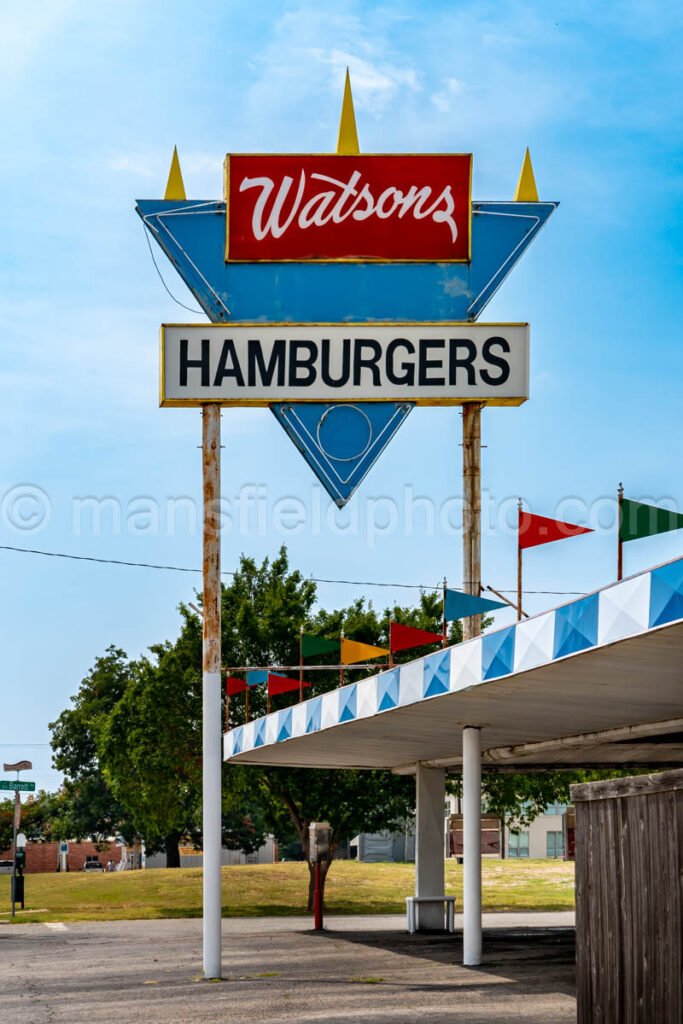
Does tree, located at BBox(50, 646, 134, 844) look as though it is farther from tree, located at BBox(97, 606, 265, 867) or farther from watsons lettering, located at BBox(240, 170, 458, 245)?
watsons lettering, located at BBox(240, 170, 458, 245)

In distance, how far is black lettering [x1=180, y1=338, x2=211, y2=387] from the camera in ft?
64.2

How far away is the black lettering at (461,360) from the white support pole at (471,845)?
5.00 metres

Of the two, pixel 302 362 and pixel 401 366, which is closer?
pixel 302 362

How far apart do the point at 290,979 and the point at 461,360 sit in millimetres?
8951

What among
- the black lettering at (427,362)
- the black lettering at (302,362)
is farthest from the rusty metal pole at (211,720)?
the black lettering at (427,362)

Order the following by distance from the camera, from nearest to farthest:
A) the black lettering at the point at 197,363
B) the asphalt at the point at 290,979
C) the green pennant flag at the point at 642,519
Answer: the green pennant flag at the point at 642,519, the asphalt at the point at 290,979, the black lettering at the point at 197,363

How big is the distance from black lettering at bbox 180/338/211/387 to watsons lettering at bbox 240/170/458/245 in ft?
6.45

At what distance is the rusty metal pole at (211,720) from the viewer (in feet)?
59.9

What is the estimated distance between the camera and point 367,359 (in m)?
20.1

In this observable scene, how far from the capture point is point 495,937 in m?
27.7

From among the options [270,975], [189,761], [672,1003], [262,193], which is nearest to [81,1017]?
[270,975]

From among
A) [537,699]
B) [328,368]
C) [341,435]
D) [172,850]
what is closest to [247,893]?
[172,850]

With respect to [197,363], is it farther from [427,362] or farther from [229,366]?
[427,362]

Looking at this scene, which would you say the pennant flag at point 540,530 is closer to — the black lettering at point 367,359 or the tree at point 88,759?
the black lettering at point 367,359
